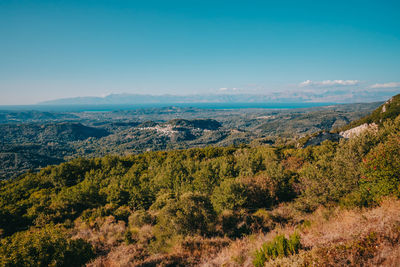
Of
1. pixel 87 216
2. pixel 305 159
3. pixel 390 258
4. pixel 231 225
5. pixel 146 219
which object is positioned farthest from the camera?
pixel 305 159

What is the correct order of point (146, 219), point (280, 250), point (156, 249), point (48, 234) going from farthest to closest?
point (146, 219), point (156, 249), point (48, 234), point (280, 250)

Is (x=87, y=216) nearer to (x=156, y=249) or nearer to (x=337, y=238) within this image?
(x=156, y=249)

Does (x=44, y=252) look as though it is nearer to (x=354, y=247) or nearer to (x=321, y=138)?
(x=354, y=247)

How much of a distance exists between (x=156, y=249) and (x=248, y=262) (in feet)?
27.8

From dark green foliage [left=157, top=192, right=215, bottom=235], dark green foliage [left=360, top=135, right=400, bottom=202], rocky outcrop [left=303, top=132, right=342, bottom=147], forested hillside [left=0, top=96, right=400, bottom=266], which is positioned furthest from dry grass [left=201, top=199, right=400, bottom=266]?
rocky outcrop [left=303, top=132, right=342, bottom=147]

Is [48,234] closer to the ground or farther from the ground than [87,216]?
farther from the ground

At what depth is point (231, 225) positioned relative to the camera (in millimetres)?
19125

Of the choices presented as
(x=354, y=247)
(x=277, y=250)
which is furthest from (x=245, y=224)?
(x=354, y=247)

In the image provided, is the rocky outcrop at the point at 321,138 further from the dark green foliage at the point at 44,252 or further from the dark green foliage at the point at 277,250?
the dark green foliage at the point at 44,252

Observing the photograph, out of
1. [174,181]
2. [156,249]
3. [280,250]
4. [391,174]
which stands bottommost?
[174,181]

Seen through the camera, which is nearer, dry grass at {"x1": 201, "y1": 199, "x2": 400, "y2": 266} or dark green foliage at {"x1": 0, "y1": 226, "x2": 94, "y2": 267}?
dry grass at {"x1": 201, "y1": 199, "x2": 400, "y2": 266}

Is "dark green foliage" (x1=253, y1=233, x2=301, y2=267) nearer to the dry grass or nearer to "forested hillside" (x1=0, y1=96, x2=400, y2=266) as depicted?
"forested hillside" (x1=0, y1=96, x2=400, y2=266)

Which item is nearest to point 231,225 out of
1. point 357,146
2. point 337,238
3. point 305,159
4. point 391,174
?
point 337,238

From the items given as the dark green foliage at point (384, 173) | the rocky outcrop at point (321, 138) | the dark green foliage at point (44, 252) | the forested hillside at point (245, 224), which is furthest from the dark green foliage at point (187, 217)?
the rocky outcrop at point (321, 138)
